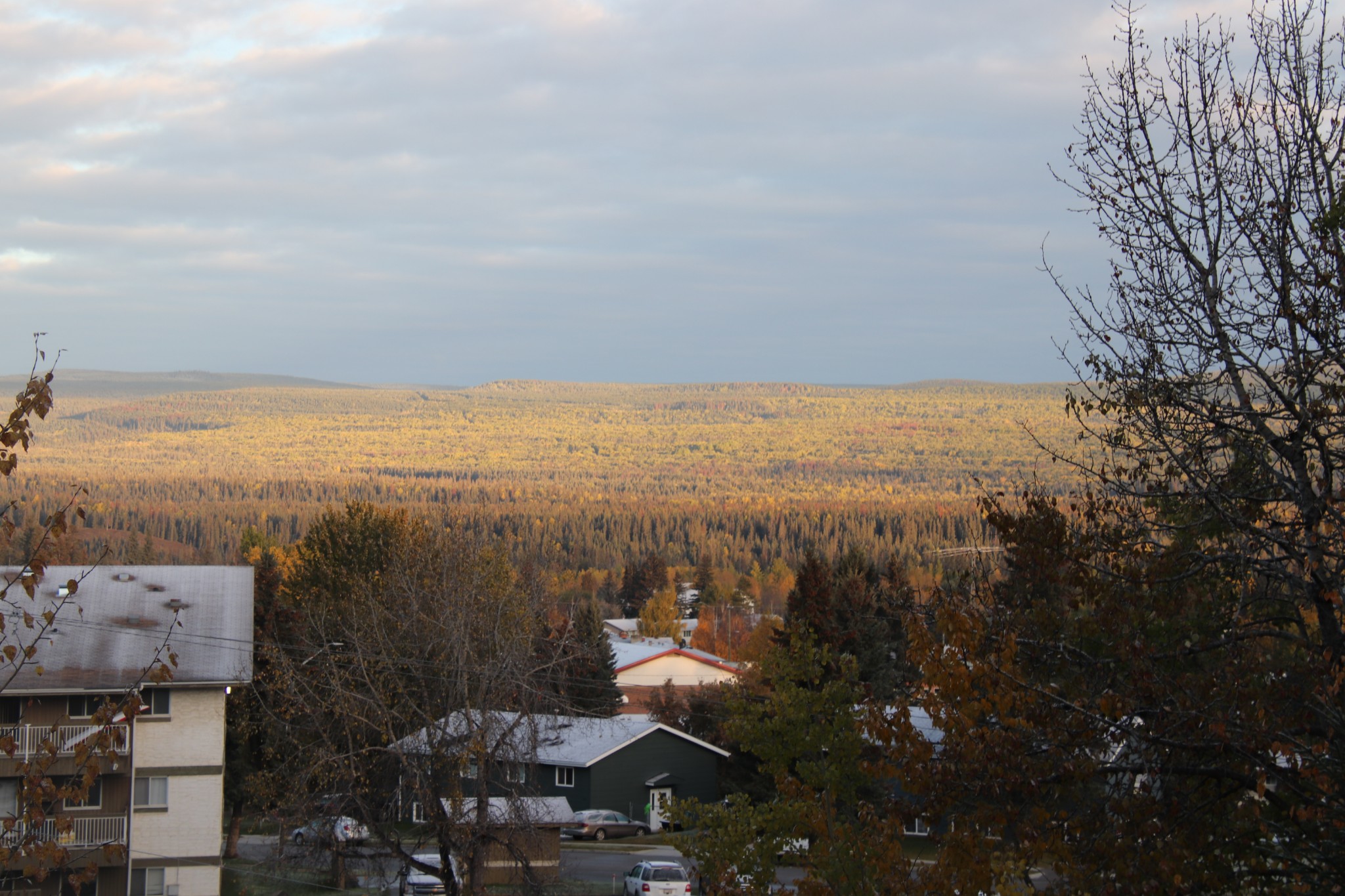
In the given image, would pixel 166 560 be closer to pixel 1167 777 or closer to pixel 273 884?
pixel 273 884

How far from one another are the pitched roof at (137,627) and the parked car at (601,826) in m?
19.4

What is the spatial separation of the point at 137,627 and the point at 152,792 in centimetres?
464

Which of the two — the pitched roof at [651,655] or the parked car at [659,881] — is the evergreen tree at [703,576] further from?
the parked car at [659,881]

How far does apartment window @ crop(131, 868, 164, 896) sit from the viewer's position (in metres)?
32.5

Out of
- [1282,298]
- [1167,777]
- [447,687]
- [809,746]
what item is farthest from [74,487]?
[447,687]

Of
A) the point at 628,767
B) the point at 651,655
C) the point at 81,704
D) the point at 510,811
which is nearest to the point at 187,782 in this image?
the point at 81,704

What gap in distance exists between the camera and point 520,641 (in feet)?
94.6

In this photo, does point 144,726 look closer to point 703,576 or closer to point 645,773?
point 645,773

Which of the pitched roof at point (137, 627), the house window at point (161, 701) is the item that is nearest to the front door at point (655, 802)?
the pitched roof at point (137, 627)

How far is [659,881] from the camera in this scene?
32.0 meters

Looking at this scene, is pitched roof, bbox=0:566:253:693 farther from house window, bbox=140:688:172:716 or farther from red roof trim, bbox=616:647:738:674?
red roof trim, bbox=616:647:738:674

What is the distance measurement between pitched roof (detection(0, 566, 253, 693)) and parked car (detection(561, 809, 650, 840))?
1942 centimetres

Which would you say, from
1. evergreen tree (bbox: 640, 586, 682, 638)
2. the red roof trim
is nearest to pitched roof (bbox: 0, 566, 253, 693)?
the red roof trim

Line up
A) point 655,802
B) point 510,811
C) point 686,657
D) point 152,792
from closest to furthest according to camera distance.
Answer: point 510,811 < point 152,792 < point 655,802 < point 686,657
